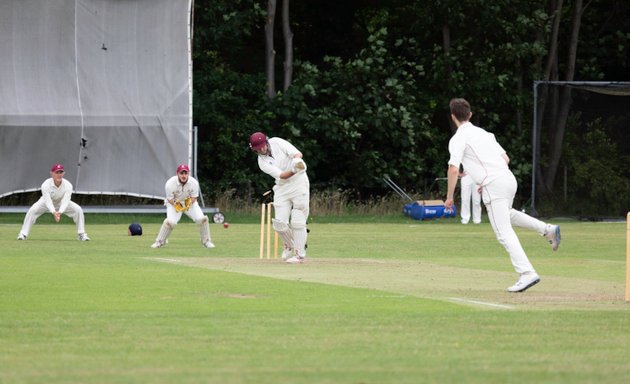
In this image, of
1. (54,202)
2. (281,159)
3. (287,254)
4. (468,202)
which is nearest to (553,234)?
(281,159)

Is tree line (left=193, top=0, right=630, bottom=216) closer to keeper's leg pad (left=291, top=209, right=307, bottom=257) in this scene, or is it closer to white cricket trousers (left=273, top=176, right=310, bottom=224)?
white cricket trousers (left=273, top=176, right=310, bottom=224)

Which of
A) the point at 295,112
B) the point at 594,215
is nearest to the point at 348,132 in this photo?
the point at 295,112

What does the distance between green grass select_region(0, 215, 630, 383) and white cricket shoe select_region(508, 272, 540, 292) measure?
0.09 m

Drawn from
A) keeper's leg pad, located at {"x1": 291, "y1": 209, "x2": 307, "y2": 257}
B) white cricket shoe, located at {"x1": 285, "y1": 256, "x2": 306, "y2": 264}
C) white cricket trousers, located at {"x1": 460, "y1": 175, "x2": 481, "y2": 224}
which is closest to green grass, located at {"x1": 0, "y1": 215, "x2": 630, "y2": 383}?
white cricket shoe, located at {"x1": 285, "y1": 256, "x2": 306, "y2": 264}

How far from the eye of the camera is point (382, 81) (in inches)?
1657

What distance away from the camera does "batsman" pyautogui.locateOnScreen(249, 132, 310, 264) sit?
19.2m

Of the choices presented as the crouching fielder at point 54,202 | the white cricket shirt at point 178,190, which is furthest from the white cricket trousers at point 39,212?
the white cricket shirt at point 178,190

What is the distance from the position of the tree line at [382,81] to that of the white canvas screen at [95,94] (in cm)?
328

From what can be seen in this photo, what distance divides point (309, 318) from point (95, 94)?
26220 mm

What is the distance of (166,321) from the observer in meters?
11.4

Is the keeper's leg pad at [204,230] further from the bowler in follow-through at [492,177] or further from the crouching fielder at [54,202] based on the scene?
the bowler in follow-through at [492,177]

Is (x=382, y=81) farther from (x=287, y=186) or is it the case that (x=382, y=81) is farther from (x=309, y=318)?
(x=309, y=318)

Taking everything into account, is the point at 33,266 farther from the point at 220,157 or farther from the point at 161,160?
the point at 220,157

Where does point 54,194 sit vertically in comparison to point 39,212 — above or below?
above
